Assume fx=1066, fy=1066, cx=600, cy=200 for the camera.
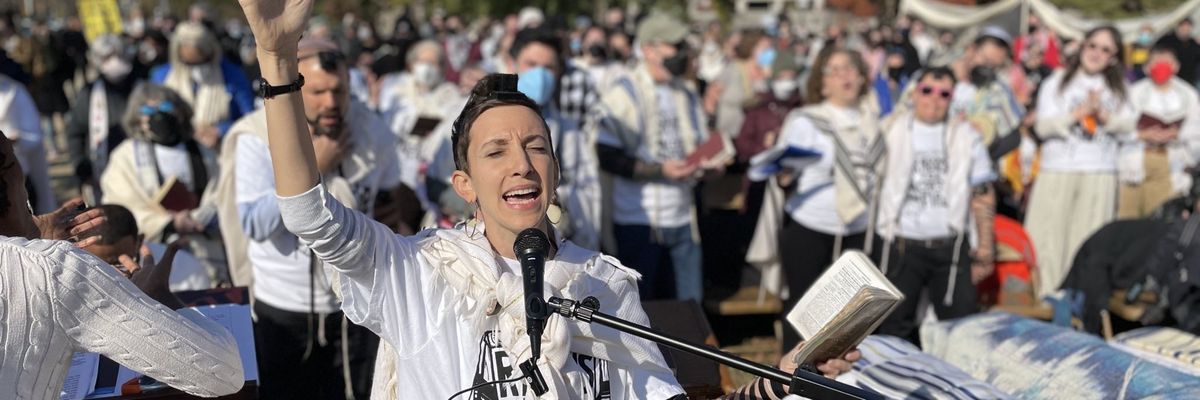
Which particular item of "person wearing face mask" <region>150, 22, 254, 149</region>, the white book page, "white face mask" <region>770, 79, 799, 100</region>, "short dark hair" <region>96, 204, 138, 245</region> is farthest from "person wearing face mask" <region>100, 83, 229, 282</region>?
"white face mask" <region>770, 79, 799, 100</region>

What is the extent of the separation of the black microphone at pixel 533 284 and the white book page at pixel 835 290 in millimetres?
800

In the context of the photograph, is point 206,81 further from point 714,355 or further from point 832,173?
point 714,355

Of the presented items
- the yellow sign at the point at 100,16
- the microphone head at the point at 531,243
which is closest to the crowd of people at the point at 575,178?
the microphone head at the point at 531,243

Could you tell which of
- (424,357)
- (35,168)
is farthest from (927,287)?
(35,168)

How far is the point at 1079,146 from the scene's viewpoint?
22.0 ft

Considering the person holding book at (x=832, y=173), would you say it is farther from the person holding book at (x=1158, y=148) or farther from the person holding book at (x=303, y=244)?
the person holding book at (x=1158, y=148)

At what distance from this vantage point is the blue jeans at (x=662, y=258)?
5.66 m

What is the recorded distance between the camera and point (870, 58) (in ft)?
48.9

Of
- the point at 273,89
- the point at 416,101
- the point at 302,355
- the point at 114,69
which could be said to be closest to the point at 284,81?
the point at 273,89

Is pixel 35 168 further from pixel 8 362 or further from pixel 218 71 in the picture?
pixel 8 362

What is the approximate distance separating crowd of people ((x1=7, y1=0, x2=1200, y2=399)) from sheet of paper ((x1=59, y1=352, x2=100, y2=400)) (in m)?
0.24

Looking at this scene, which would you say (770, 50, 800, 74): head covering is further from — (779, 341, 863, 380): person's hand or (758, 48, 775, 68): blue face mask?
(779, 341, 863, 380): person's hand

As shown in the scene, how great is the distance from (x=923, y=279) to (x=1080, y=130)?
2.15 m

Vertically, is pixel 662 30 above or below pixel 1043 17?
above
